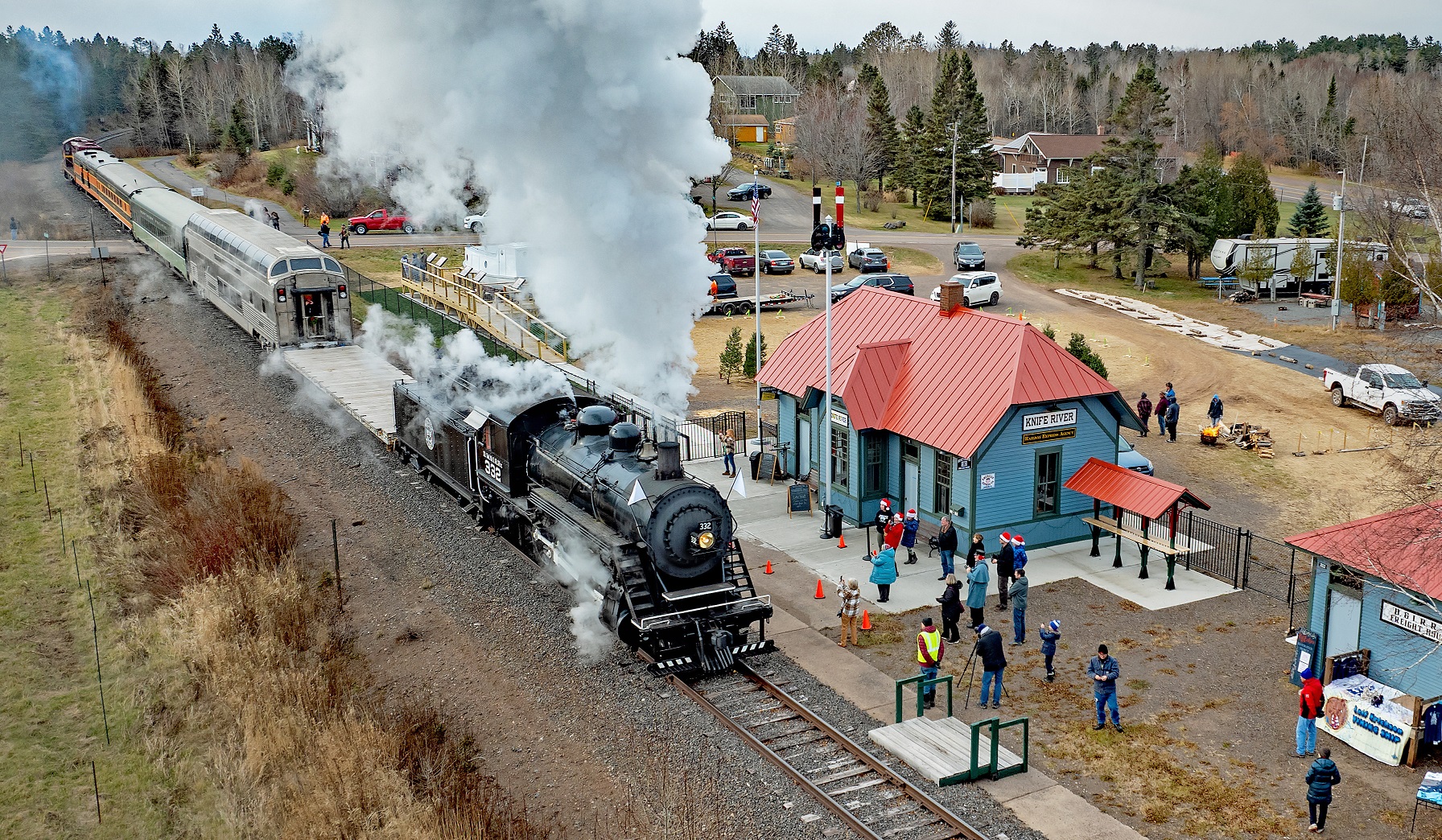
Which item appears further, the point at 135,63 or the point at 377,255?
the point at 135,63

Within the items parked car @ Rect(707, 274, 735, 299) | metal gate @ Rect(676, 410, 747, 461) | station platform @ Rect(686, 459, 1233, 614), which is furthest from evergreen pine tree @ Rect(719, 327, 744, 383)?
station platform @ Rect(686, 459, 1233, 614)

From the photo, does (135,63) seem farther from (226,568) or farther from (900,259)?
(226,568)

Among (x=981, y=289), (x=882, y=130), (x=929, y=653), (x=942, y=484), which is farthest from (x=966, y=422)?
(x=882, y=130)

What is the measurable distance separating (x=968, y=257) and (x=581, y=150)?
4032 centimetres

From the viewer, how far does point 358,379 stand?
1326 inches

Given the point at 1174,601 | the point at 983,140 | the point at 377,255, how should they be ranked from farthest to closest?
the point at 983,140, the point at 377,255, the point at 1174,601

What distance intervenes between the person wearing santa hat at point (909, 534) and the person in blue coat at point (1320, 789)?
9.44 meters

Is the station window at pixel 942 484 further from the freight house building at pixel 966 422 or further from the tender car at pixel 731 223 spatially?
the tender car at pixel 731 223

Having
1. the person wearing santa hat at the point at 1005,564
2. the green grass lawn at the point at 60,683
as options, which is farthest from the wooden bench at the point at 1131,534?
the green grass lawn at the point at 60,683

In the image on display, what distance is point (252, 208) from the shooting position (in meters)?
62.8

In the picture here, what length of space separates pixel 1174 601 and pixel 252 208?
56.4 metres

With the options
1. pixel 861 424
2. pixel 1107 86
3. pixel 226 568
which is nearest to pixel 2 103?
pixel 226 568

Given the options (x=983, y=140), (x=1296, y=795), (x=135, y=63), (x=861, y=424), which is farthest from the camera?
(x=135, y=63)

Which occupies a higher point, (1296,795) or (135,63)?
(135,63)
